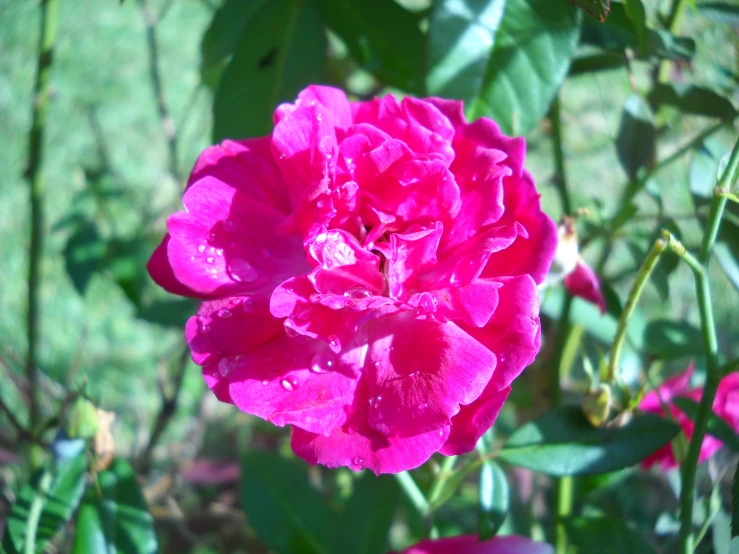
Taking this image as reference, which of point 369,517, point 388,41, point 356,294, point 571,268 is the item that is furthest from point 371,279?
point 369,517

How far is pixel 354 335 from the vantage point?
0.48m

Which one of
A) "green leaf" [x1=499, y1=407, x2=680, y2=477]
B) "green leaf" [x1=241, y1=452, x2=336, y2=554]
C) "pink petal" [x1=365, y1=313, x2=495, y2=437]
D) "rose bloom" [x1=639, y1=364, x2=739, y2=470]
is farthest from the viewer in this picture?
"green leaf" [x1=241, y1=452, x2=336, y2=554]

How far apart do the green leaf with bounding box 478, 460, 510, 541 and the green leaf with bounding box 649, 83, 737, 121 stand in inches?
15.1

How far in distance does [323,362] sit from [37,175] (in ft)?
1.60

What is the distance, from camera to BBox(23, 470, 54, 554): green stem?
55 centimetres

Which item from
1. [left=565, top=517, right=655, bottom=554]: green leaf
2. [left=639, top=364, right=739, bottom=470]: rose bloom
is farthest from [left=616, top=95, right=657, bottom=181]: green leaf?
[left=565, top=517, right=655, bottom=554]: green leaf

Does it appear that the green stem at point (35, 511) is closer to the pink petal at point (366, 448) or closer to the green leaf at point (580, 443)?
the pink petal at point (366, 448)

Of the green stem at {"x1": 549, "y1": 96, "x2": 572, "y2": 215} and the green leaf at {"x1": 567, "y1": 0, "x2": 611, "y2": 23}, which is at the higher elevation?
the green leaf at {"x1": 567, "y1": 0, "x2": 611, "y2": 23}

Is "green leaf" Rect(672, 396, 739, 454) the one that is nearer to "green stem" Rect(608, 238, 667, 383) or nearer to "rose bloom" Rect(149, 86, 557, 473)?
"green stem" Rect(608, 238, 667, 383)

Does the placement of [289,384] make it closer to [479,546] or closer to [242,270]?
[242,270]

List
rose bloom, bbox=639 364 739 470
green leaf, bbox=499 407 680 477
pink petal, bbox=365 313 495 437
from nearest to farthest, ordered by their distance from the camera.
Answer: pink petal, bbox=365 313 495 437 → green leaf, bbox=499 407 680 477 → rose bloom, bbox=639 364 739 470

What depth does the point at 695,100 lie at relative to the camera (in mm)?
628

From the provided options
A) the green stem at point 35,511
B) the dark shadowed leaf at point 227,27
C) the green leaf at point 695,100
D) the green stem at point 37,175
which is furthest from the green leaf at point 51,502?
the green leaf at point 695,100

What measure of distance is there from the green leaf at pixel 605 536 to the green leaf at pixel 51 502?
1.48 ft
